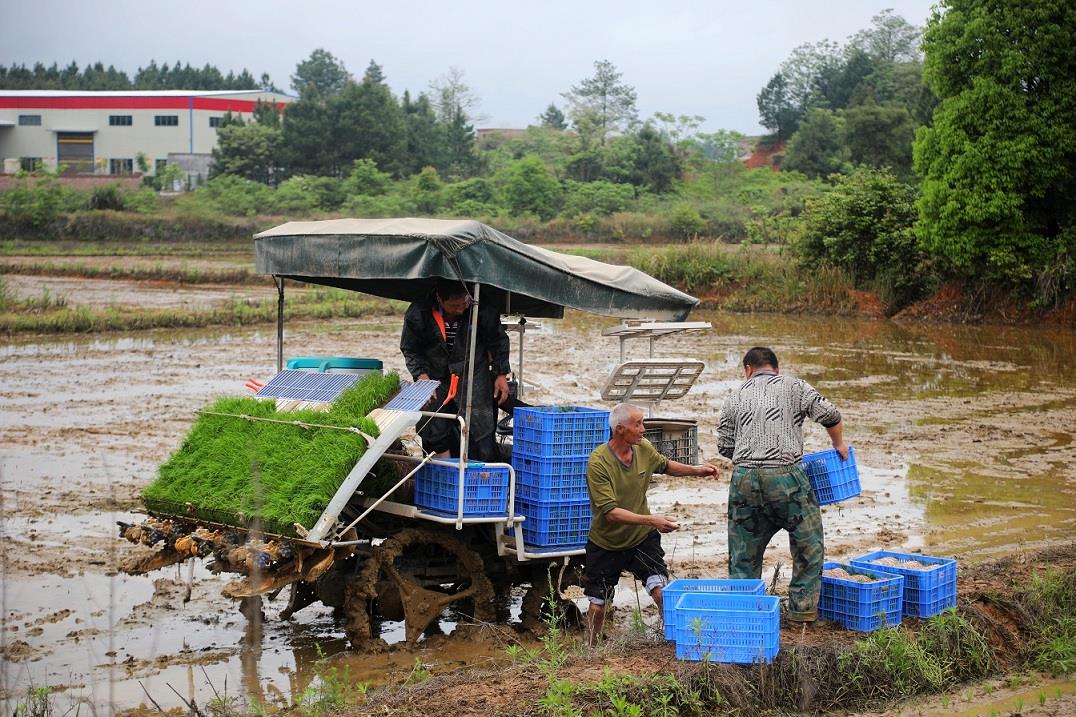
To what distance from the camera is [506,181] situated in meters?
60.1

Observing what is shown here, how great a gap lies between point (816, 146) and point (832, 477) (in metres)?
55.2

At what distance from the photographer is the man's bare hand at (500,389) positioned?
836 cm

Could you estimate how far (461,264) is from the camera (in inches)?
295

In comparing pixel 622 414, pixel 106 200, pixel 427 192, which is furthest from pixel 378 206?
pixel 622 414

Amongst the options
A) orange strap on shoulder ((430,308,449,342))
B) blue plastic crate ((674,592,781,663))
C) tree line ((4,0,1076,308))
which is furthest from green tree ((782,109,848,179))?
blue plastic crate ((674,592,781,663))

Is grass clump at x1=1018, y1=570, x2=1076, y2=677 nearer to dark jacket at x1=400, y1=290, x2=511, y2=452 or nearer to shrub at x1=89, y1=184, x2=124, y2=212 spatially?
dark jacket at x1=400, y1=290, x2=511, y2=452

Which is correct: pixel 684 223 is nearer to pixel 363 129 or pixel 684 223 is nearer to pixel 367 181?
pixel 367 181

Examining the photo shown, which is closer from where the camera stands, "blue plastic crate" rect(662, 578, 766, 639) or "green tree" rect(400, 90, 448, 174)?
"blue plastic crate" rect(662, 578, 766, 639)

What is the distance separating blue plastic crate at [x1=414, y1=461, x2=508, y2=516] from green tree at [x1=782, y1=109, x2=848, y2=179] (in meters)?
52.4

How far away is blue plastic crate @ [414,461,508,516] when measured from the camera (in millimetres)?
7473

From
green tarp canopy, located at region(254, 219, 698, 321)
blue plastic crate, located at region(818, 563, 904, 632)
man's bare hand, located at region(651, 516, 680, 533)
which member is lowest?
blue plastic crate, located at region(818, 563, 904, 632)

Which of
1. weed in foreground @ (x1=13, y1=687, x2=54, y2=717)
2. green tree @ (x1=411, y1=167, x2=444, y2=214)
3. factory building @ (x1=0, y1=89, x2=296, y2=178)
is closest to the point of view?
weed in foreground @ (x1=13, y1=687, x2=54, y2=717)

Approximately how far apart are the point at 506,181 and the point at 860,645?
→ 54.4 metres

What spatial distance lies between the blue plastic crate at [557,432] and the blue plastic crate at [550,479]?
0.15 ft
